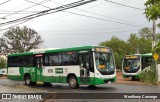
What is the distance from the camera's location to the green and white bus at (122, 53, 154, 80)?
104ft

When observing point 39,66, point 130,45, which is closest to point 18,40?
point 130,45

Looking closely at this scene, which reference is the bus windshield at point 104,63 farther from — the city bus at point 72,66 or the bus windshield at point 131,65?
the bus windshield at point 131,65

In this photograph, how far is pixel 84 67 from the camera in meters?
21.2

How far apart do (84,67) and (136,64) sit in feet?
41.2

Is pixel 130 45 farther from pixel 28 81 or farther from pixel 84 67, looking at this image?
pixel 84 67

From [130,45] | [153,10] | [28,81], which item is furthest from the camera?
[130,45]

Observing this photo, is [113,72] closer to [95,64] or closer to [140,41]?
[95,64]

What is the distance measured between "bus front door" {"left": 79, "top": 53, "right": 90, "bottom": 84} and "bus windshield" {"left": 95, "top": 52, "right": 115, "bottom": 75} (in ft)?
2.21

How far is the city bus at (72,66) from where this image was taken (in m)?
20.8

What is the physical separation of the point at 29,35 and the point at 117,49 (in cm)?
2536

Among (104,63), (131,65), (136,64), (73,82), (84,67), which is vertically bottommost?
(73,82)

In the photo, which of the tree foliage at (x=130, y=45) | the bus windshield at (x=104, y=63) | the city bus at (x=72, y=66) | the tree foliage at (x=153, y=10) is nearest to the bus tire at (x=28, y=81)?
the city bus at (x=72, y=66)

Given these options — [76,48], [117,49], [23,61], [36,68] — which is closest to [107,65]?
[76,48]

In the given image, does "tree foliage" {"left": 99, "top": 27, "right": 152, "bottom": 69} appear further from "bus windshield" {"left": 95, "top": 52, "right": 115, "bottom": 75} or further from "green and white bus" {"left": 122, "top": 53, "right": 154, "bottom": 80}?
"bus windshield" {"left": 95, "top": 52, "right": 115, "bottom": 75}
